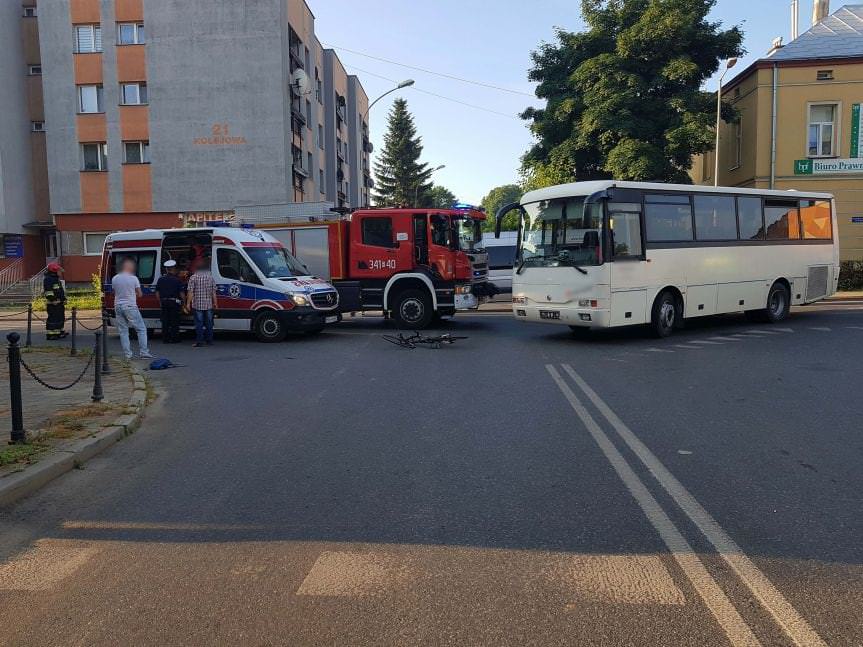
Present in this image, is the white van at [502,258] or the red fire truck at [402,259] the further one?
the white van at [502,258]

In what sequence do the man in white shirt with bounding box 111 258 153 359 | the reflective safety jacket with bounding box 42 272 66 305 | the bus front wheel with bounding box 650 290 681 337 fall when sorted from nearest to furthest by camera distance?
1. the man in white shirt with bounding box 111 258 153 359
2. the bus front wheel with bounding box 650 290 681 337
3. the reflective safety jacket with bounding box 42 272 66 305

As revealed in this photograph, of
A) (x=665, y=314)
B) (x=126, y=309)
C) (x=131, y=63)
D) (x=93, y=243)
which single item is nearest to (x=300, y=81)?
(x=131, y=63)

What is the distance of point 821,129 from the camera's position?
90.0 ft

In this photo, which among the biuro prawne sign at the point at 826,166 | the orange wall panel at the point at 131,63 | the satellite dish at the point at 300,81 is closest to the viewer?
the biuro prawne sign at the point at 826,166

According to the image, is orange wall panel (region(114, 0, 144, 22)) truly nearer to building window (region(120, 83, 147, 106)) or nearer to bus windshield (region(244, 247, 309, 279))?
building window (region(120, 83, 147, 106))

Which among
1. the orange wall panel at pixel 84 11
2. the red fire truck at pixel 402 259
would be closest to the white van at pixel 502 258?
the red fire truck at pixel 402 259

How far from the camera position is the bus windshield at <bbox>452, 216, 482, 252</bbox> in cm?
1591

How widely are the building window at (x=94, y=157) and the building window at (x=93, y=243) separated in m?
2.92

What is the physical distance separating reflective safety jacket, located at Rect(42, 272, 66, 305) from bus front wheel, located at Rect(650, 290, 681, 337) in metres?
13.6

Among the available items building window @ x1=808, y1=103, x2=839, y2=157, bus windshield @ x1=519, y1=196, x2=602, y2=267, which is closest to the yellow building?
building window @ x1=808, y1=103, x2=839, y2=157

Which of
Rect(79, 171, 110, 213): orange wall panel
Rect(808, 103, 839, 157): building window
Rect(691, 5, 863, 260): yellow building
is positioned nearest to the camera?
Rect(691, 5, 863, 260): yellow building

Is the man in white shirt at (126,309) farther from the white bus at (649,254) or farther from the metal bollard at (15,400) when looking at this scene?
the white bus at (649,254)

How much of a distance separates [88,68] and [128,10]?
10.3 ft

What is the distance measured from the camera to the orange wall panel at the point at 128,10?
98.5 ft
